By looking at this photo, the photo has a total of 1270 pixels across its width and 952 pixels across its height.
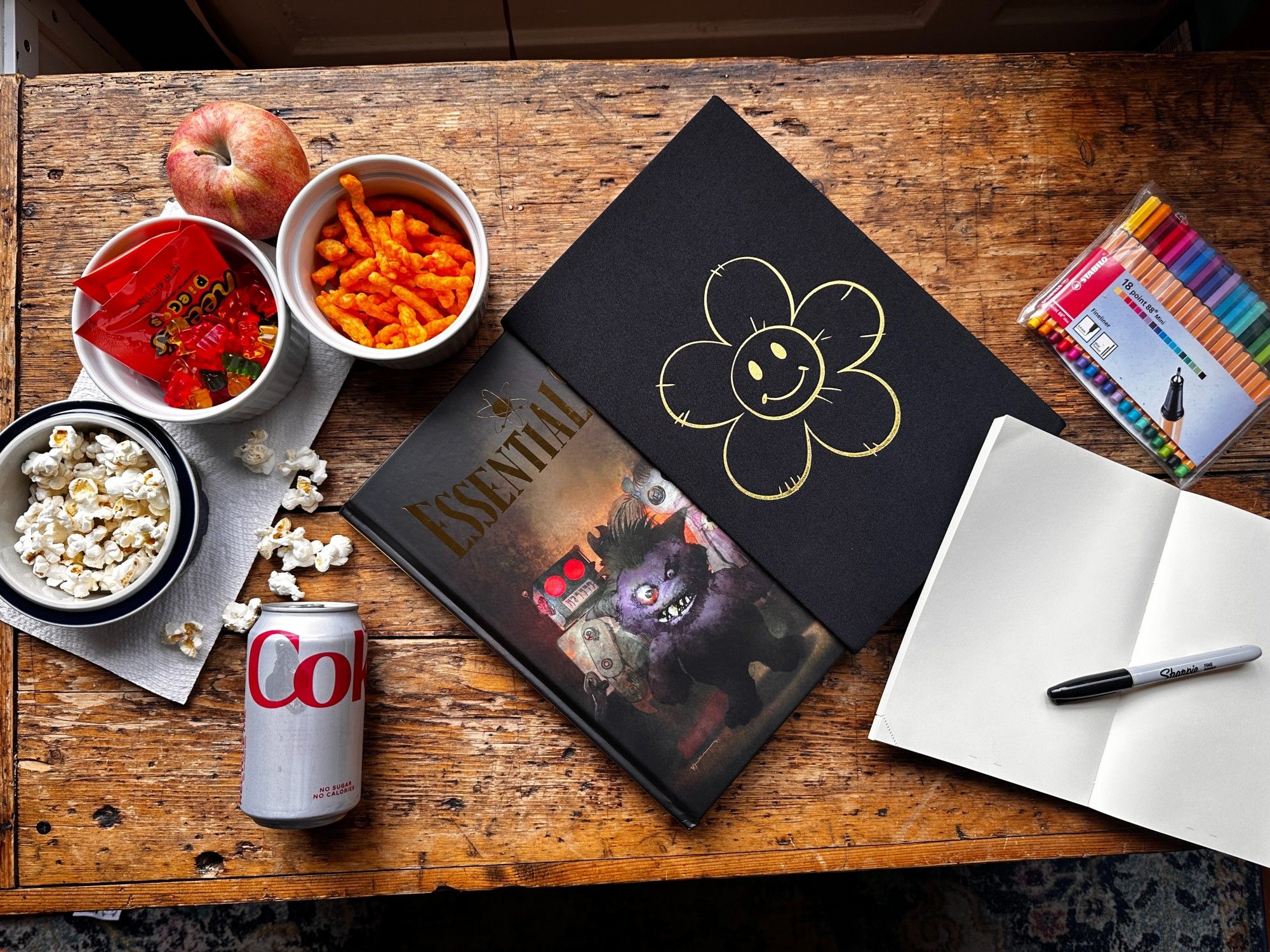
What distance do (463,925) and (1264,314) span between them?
127 centimetres

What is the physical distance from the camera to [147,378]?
0.63m

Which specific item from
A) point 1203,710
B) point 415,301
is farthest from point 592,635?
point 1203,710

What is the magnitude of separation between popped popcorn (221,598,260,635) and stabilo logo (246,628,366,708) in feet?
0.25

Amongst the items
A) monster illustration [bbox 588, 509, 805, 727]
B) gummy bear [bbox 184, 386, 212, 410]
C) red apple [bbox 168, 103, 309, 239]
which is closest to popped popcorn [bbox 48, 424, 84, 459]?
gummy bear [bbox 184, 386, 212, 410]

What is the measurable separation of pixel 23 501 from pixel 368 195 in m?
0.38

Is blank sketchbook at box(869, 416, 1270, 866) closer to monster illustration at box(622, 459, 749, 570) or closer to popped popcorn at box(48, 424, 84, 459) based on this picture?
monster illustration at box(622, 459, 749, 570)

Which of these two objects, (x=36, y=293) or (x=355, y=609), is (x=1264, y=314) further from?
(x=36, y=293)

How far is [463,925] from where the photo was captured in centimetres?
118

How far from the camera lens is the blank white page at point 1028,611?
671mm

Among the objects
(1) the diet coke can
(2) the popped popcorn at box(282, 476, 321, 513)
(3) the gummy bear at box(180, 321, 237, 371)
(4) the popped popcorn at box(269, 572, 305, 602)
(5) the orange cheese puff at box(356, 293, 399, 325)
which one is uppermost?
(5) the orange cheese puff at box(356, 293, 399, 325)

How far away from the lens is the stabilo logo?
588 millimetres

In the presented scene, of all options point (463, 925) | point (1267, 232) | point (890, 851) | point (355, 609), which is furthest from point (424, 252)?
point (463, 925)

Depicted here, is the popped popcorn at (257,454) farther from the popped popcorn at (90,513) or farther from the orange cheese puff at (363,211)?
the orange cheese puff at (363,211)

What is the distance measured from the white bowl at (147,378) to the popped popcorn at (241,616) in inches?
6.5
